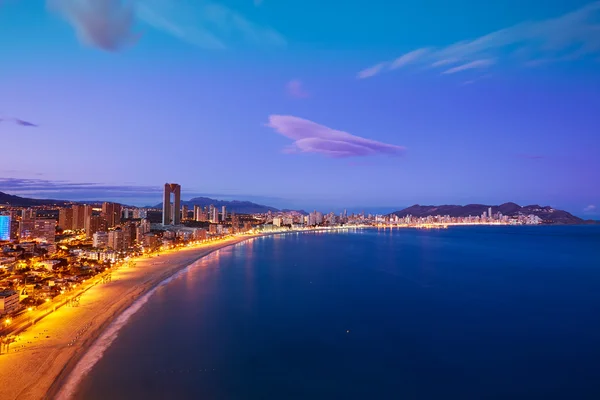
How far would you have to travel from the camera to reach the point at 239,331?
1125 centimetres

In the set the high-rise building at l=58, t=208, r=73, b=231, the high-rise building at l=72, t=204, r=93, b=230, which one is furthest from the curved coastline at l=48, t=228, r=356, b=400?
the high-rise building at l=72, t=204, r=93, b=230

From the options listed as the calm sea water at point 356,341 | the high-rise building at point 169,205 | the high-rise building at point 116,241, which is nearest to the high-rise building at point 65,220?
the high-rise building at point 169,205

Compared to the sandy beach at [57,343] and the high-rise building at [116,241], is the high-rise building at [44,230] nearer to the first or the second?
the high-rise building at [116,241]

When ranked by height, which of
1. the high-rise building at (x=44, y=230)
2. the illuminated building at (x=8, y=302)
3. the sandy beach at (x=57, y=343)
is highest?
the high-rise building at (x=44, y=230)

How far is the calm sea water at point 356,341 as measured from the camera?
7801 mm

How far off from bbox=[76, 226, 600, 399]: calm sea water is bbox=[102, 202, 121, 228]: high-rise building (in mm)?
38661

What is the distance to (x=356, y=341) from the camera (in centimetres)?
1055

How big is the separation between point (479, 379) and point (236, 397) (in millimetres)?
5140

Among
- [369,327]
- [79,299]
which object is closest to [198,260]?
[79,299]

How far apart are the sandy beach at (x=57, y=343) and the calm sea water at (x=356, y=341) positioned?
0.62 metres

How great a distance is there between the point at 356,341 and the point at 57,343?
729 centimetres

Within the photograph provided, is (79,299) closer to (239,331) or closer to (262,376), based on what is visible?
(239,331)

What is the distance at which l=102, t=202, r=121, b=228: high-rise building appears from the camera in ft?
174

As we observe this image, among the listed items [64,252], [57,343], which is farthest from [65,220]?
[57,343]
